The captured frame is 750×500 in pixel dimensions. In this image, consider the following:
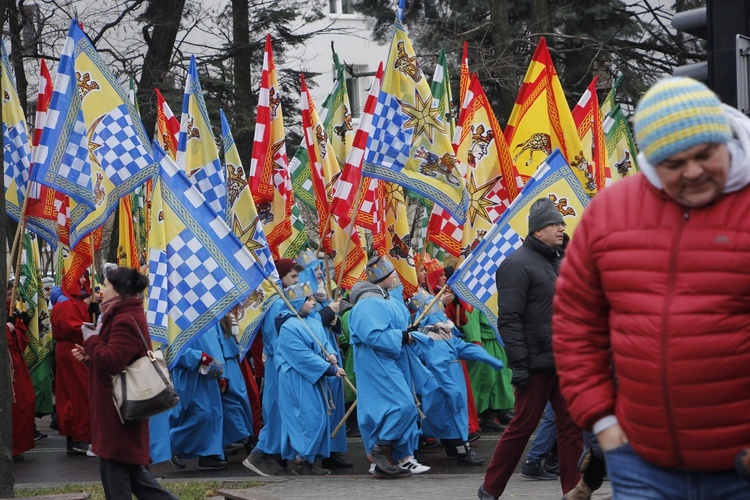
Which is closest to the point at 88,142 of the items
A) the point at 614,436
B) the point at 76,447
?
the point at 76,447

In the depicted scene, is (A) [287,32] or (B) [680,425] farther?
(A) [287,32]

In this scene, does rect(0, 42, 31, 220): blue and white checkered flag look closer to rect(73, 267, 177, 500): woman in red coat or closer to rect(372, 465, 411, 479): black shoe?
rect(372, 465, 411, 479): black shoe

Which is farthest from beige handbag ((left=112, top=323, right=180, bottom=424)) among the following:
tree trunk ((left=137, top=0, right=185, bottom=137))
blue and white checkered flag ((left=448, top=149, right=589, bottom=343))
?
tree trunk ((left=137, top=0, right=185, bottom=137))

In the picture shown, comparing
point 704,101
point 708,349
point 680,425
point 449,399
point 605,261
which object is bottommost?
point 449,399

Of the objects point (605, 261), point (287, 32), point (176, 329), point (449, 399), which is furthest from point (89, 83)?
point (287, 32)

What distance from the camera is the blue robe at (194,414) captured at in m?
10.2

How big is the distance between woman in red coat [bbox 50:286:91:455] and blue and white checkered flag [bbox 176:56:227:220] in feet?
6.93

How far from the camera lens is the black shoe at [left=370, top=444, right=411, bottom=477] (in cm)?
945

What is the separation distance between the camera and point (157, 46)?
66.4 feet

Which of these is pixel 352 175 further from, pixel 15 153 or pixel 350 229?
pixel 15 153

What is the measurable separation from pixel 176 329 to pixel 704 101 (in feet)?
18.7

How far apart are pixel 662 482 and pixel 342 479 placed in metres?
6.09

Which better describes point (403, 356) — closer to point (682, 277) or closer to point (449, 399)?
point (449, 399)

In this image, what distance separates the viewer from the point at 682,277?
3338 mm
